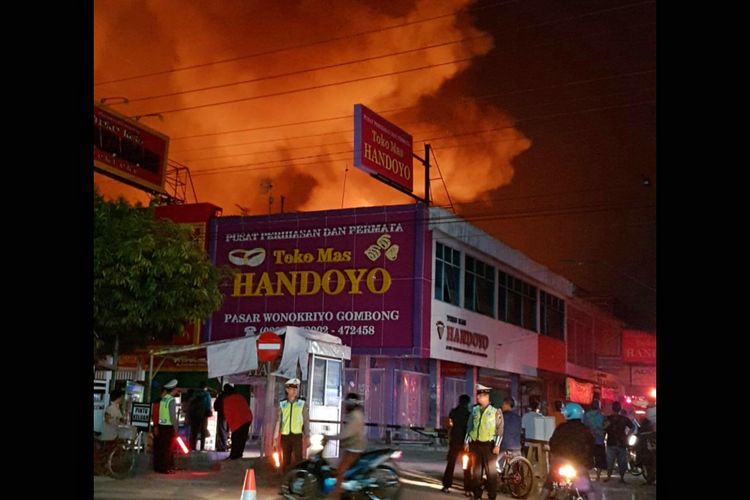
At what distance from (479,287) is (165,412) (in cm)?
1943

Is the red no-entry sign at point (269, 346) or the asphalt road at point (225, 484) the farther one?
the red no-entry sign at point (269, 346)

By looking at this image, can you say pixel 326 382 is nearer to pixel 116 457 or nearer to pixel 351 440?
pixel 116 457

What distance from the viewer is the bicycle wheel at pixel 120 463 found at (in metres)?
14.7

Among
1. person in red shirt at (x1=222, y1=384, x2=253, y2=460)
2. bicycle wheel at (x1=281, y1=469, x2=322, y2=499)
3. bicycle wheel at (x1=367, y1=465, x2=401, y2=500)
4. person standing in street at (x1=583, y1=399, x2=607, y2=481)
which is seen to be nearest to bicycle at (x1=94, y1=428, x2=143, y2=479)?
person in red shirt at (x1=222, y1=384, x2=253, y2=460)

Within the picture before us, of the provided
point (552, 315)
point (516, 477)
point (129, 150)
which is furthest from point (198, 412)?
point (552, 315)

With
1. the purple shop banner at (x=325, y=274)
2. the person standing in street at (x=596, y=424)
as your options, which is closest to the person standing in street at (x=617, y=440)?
the person standing in street at (x=596, y=424)

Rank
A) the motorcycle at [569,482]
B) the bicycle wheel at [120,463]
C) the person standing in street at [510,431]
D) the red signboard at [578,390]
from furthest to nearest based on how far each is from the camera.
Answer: the red signboard at [578,390]
the bicycle wheel at [120,463]
the person standing in street at [510,431]
the motorcycle at [569,482]

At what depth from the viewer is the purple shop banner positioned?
2908 centimetres

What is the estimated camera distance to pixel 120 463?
14.9 metres

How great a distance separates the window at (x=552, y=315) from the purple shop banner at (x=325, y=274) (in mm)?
13383

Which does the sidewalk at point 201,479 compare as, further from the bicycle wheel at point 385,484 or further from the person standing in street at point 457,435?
the person standing in street at point 457,435

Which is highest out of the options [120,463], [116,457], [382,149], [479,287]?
[382,149]

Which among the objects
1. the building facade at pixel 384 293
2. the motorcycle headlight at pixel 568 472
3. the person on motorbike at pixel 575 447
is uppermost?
the building facade at pixel 384 293

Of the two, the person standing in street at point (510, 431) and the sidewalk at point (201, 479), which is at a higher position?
the person standing in street at point (510, 431)
